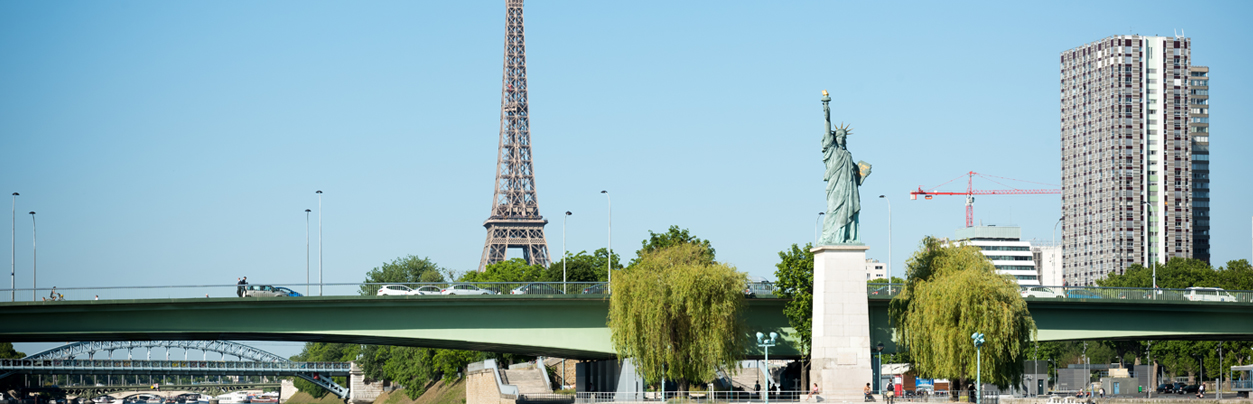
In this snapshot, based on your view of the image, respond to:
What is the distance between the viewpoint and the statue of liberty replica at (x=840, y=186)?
5900cm

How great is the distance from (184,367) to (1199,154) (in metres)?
148

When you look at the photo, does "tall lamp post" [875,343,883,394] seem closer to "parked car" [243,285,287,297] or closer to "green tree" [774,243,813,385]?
"green tree" [774,243,813,385]

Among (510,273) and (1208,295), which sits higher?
(510,273)

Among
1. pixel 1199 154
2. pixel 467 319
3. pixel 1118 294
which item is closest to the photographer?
pixel 467 319

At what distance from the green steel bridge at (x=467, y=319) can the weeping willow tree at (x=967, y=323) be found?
3.47 m

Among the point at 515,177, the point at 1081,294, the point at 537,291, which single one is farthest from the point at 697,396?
the point at 515,177

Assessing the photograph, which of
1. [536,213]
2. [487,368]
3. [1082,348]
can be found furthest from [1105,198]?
[487,368]

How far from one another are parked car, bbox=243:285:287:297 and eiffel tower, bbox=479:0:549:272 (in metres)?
74.9

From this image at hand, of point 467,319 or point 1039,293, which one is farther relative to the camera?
point 1039,293

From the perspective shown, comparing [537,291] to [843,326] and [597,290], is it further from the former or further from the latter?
[843,326]

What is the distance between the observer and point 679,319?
61250mm

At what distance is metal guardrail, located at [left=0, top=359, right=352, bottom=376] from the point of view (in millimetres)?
140375

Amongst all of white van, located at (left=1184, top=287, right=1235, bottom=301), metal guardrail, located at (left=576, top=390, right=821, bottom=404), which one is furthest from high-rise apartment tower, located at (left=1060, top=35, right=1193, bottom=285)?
metal guardrail, located at (left=576, top=390, right=821, bottom=404)

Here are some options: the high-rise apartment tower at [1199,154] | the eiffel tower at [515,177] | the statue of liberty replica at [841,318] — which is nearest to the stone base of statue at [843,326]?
the statue of liberty replica at [841,318]
